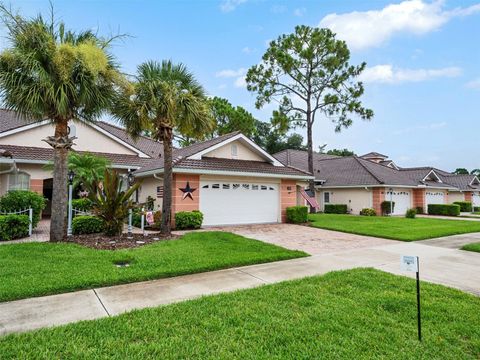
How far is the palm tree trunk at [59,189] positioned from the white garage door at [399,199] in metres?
23.6

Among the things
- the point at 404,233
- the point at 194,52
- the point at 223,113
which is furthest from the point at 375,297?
the point at 223,113

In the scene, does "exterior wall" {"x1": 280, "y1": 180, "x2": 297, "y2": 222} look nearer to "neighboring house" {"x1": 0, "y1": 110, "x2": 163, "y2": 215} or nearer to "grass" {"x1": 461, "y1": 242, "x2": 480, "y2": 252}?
"neighboring house" {"x1": 0, "y1": 110, "x2": 163, "y2": 215}

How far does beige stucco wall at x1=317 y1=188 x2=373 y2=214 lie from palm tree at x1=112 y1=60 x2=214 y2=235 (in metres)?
18.1

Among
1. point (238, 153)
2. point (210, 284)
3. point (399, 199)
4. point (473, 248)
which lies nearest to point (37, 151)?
point (238, 153)

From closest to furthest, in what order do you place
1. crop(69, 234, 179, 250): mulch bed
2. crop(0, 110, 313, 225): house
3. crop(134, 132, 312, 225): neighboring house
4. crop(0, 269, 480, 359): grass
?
crop(0, 269, 480, 359): grass < crop(69, 234, 179, 250): mulch bed < crop(134, 132, 312, 225): neighboring house < crop(0, 110, 313, 225): house

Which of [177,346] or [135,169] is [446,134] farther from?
[177,346]

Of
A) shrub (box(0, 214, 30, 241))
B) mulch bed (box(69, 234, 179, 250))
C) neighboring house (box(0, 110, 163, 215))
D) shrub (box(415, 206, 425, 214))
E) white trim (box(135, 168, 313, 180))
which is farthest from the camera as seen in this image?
shrub (box(415, 206, 425, 214))

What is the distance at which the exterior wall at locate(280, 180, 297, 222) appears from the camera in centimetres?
1722

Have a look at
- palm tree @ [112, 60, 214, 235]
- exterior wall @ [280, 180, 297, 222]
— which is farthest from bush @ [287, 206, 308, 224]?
palm tree @ [112, 60, 214, 235]

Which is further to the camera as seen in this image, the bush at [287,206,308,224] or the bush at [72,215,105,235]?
the bush at [287,206,308,224]

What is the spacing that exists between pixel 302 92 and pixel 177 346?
23058mm

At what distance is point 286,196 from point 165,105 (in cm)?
935

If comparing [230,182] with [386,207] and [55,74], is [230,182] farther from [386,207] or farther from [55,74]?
[386,207]

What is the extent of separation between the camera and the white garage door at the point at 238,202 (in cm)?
1482
